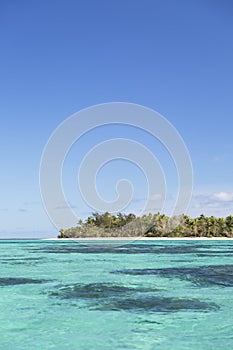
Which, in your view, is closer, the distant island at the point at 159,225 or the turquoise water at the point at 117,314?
the turquoise water at the point at 117,314

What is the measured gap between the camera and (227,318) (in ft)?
32.2

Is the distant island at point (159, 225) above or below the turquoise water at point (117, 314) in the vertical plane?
above

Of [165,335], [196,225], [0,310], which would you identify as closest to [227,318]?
[165,335]

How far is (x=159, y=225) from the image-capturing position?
316ft

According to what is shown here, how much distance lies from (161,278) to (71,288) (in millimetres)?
4256

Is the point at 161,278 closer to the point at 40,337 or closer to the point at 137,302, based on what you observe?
the point at 137,302

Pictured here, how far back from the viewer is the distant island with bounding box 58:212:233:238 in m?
94.7

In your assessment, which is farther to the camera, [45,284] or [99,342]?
[45,284]

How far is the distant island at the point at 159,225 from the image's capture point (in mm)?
94688

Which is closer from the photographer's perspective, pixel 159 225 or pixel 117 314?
pixel 117 314

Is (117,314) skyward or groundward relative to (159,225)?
groundward

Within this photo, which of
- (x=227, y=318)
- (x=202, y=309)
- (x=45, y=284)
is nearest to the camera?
(x=227, y=318)

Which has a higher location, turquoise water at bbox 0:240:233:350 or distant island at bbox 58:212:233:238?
distant island at bbox 58:212:233:238

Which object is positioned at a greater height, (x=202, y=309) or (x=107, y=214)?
(x=107, y=214)
